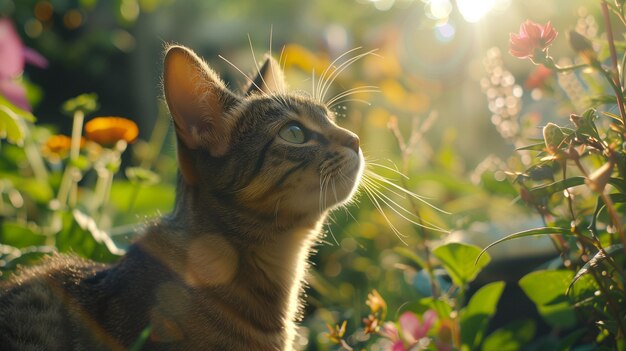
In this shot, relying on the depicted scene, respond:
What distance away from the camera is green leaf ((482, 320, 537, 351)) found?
1832 mm

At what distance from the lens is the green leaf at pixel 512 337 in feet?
6.01

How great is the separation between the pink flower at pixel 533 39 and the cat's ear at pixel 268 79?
2.89ft

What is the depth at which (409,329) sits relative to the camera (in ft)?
5.38

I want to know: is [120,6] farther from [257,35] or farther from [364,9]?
[257,35]

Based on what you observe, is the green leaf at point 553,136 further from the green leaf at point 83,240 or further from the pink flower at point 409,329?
the green leaf at point 83,240

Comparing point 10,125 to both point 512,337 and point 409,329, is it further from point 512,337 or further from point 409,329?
point 512,337

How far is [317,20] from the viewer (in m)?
5.57

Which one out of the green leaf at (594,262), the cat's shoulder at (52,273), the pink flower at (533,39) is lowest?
the cat's shoulder at (52,273)

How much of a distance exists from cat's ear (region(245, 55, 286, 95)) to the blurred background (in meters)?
0.09

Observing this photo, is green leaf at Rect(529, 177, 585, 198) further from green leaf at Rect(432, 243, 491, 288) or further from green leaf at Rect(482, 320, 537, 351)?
green leaf at Rect(482, 320, 537, 351)

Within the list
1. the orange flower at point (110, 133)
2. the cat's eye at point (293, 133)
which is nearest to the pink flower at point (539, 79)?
the cat's eye at point (293, 133)

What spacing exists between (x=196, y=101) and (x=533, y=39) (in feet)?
2.61

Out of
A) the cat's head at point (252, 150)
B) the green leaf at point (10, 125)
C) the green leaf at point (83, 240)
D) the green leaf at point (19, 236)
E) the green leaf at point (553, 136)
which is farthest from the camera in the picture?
the green leaf at point (19, 236)

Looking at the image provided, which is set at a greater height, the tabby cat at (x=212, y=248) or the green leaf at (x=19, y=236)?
the tabby cat at (x=212, y=248)
